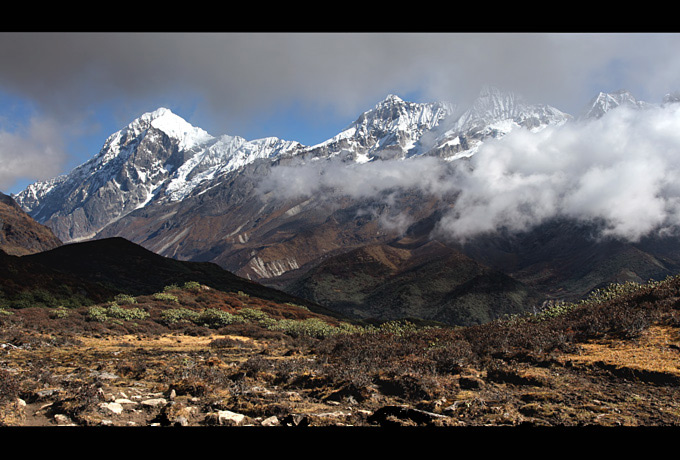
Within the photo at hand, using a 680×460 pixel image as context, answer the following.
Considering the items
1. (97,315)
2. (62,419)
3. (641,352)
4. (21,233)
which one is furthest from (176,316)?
(21,233)

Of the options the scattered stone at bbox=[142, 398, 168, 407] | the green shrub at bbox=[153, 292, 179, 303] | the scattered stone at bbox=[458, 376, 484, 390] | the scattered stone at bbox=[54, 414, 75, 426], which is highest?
the green shrub at bbox=[153, 292, 179, 303]

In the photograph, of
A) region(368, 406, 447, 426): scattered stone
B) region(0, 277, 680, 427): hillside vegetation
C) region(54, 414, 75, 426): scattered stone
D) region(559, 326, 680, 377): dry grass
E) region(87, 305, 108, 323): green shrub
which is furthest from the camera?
region(87, 305, 108, 323): green shrub

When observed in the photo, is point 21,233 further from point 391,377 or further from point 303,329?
point 391,377

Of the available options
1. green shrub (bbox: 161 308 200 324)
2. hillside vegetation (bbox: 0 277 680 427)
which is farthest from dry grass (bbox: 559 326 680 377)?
green shrub (bbox: 161 308 200 324)

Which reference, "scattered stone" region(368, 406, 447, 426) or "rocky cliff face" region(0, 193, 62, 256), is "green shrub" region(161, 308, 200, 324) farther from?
"rocky cliff face" region(0, 193, 62, 256)

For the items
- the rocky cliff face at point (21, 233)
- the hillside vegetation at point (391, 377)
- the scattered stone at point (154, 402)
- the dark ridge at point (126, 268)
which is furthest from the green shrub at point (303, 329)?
the rocky cliff face at point (21, 233)

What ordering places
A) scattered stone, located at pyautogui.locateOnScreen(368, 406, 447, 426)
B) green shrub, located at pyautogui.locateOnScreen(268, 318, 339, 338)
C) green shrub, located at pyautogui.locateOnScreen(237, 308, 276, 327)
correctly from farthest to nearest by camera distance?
green shrub, located at pyautogui.locateOnScreen(237, 308, 276, 327)
green shrub, located at pyautogui.locateOnScreen(268, 318, 339, 338)
scattered stone, located at pyautogui.locateOnScreen(368, 406, 447, 426)

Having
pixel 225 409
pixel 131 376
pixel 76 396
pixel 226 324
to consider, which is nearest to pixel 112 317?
pixel 226 324

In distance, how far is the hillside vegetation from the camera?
5.84 meters

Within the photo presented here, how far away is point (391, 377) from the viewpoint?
811 cm

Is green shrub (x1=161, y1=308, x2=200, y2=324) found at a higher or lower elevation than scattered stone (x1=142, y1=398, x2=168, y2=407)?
higher

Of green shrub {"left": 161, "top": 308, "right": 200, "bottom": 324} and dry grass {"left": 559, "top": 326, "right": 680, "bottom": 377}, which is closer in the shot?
dry grass {"left": 559, "top": 326, "right": 680, "bottom": 377}
